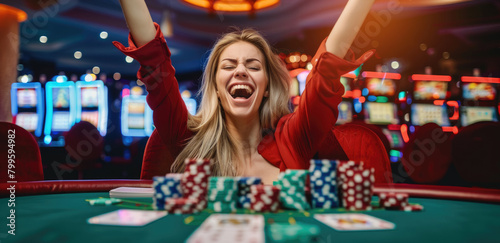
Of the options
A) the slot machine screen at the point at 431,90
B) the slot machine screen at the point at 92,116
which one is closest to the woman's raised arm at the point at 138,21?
the slot machine screen at the point at 431,90

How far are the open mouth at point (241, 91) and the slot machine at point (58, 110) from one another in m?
7.49

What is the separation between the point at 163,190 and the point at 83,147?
14.6ft

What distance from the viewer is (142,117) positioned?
8.98 metres

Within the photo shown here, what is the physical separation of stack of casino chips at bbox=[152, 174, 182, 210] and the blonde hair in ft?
2.39

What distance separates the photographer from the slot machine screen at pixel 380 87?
681cm

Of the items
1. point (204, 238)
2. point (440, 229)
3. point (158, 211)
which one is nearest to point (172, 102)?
point (158, 211)

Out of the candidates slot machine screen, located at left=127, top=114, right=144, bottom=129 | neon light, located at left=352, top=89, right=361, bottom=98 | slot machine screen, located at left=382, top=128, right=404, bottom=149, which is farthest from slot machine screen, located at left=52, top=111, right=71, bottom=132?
slot machine screen, located at left=382, top=128, right=404, bottom=149

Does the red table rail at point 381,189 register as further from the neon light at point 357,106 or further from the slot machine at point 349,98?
the neon light at point 357,106

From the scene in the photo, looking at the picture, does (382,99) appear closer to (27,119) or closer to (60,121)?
(60,121)

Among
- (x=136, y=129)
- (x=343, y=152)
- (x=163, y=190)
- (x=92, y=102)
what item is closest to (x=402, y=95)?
(x=343, y=152)

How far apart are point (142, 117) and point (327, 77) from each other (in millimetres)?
8012

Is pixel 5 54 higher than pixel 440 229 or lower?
higher

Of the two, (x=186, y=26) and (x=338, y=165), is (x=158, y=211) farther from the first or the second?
(x=186, y=26)

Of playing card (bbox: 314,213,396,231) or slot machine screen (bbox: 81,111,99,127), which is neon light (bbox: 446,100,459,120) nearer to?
playing card (bbox: 314,213,396,231)
